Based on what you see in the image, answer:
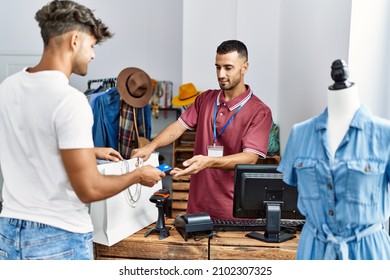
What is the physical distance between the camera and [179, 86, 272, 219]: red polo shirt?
2.46 meters

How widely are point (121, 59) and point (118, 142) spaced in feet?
5.91

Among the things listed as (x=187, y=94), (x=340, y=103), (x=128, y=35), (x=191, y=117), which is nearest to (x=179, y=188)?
(x=187, y=94)

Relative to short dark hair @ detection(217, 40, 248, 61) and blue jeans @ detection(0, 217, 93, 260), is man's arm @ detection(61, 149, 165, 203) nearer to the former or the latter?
blue jeans @ detection(0, 217, 93, 260)

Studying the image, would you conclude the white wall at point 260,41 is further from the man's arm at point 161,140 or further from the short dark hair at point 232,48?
the man's arm at point 161,140

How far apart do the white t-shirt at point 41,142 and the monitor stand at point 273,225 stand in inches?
38.7

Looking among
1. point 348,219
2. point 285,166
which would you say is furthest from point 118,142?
point 348,219

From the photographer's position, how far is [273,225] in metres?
2.02

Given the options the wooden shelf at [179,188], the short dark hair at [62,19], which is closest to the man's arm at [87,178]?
the short dark hair at [62,19]

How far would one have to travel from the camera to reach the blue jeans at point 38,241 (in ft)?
4.33

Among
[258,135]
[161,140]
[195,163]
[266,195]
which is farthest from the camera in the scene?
[161,140]

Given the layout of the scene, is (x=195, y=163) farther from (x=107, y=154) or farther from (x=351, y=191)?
(x=351, y=191)

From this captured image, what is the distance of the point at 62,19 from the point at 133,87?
2.28 m

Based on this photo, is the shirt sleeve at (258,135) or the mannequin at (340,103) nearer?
the mannequin at (340,103)

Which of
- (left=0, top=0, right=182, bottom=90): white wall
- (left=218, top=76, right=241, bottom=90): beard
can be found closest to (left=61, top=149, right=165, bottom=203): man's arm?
(left=218, top=76, right=241, bottom=90): beard
